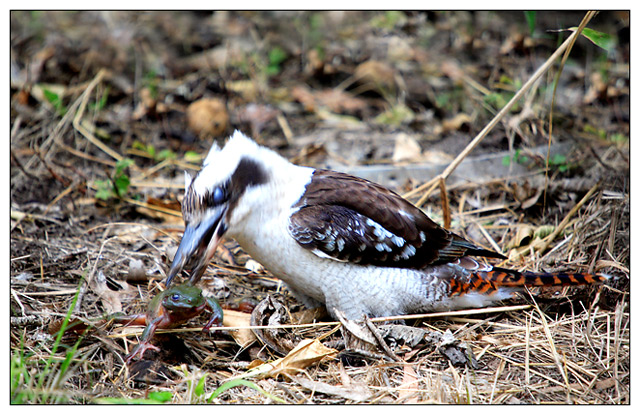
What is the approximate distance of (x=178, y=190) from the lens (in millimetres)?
5227

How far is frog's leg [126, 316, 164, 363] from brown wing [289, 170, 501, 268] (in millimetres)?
890

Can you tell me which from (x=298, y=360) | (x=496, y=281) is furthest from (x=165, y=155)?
(x=496, y=281)

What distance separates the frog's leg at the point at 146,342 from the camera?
2916 mm

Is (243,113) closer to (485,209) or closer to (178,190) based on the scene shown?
(178,190)

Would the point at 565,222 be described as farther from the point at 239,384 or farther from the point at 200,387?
the point at 200,387

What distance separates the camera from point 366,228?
3.33m

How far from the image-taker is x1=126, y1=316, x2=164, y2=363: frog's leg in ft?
9.57

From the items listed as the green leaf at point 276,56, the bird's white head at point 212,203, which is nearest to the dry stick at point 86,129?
the green leaf at point 276,56

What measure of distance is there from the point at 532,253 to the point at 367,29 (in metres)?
5.34

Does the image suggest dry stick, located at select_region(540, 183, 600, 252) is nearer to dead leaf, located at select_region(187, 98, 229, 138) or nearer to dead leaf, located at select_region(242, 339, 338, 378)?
dead leaf, located at select_region(242, 339, 338, 378)

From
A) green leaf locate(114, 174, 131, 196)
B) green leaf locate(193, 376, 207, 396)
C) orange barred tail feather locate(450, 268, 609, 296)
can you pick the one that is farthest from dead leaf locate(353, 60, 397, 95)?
green leaf locate(193, 376, 207, 396)

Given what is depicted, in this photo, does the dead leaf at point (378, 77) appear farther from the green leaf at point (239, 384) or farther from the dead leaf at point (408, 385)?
the green leaf at point (239, 384)

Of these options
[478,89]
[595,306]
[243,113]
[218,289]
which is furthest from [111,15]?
[595,306]

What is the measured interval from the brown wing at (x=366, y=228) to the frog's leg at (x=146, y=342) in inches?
35.0
